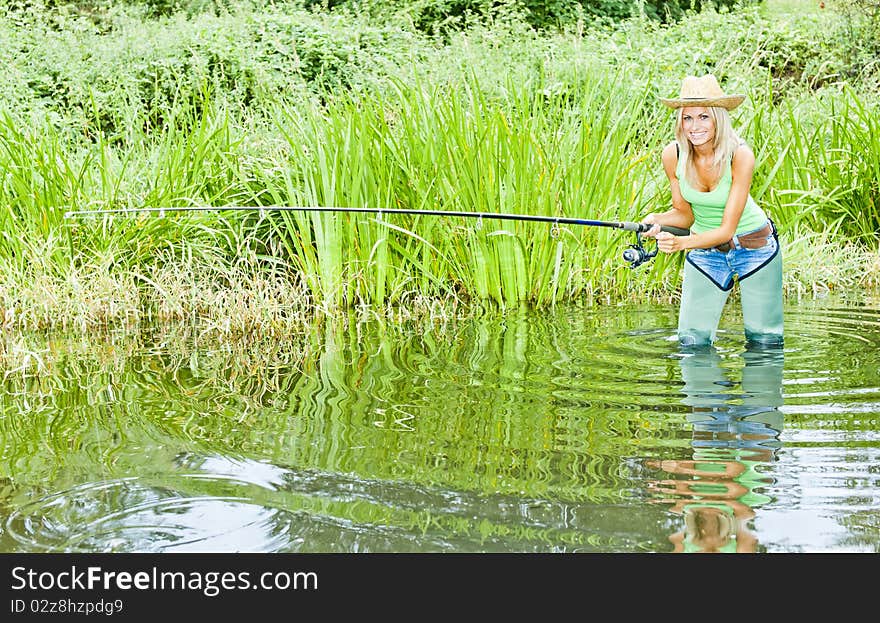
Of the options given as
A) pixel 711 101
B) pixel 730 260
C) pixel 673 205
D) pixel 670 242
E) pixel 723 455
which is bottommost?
pixel 723 455

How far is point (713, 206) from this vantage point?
4.57m

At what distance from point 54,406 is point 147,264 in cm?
245

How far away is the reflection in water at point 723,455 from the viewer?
2650 mm

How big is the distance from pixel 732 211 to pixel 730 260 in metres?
0.37

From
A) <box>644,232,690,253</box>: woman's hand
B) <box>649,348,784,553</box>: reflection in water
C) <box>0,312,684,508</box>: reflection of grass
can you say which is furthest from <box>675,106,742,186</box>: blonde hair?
<box>0,312,684,508</box>: reflection of grass

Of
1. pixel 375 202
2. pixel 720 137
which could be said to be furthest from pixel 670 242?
pixel 375 202

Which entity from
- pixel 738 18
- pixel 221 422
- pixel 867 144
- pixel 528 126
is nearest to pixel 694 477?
pixel 221 422

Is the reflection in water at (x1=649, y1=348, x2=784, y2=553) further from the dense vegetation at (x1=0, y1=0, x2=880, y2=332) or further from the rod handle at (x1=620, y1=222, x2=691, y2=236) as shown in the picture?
the dense vegetation at (x1=0, y1=0, x2=880, y2=332)

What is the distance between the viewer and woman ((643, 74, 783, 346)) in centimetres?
442

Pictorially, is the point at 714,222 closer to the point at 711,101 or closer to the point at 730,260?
the point at 730,260

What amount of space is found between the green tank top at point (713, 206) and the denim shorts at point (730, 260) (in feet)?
0.20

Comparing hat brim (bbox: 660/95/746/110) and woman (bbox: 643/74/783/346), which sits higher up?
hat brim (bbox: 660/95/746/110)

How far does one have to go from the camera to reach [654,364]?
470cm
